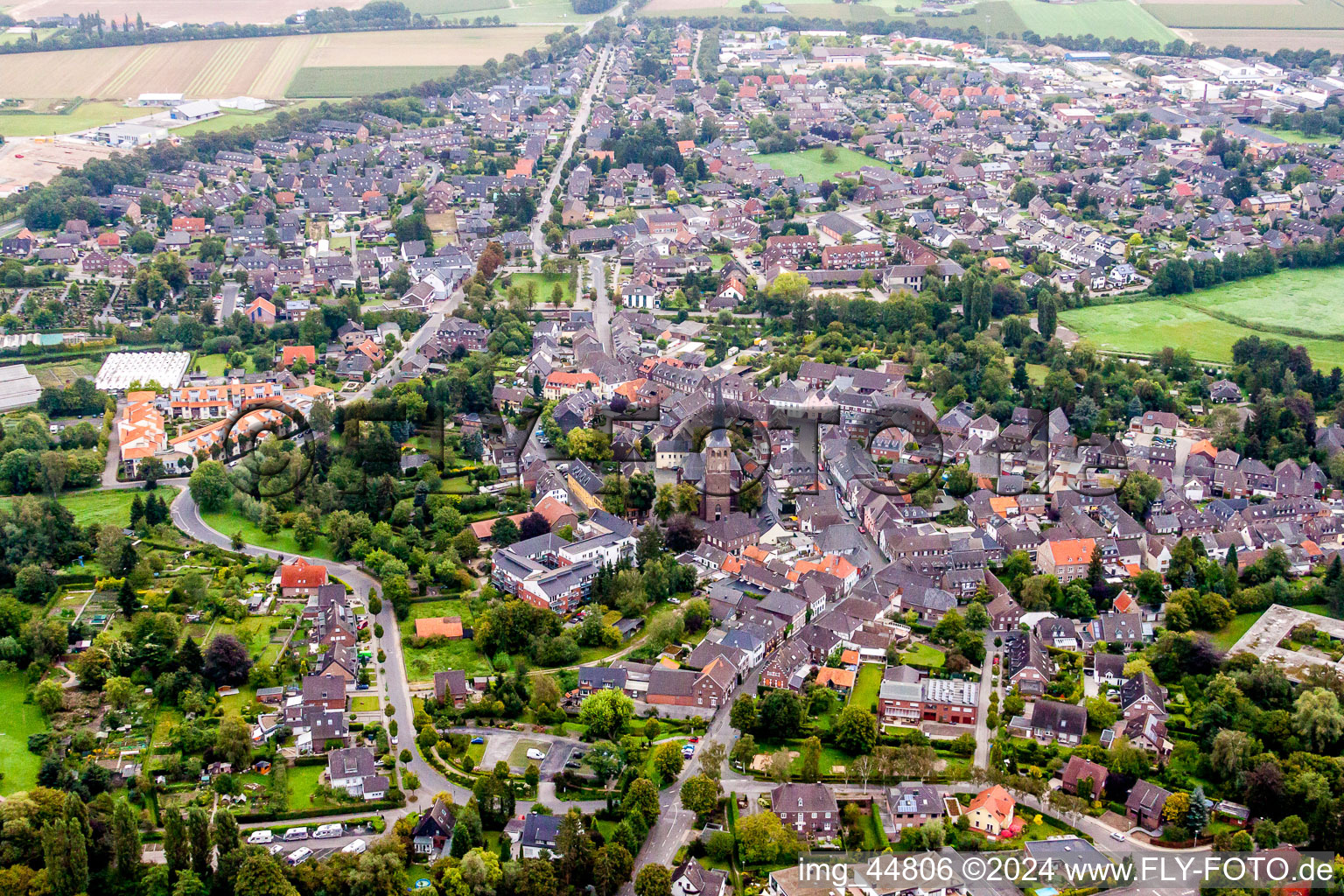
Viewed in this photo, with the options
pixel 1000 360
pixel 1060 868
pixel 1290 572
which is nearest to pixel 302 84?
pixel 1000 360

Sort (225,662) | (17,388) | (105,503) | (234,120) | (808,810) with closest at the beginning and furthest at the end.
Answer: (808,810), (225,662), (105,503), (17,388), (234,120)

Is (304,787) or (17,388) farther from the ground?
(17,388)

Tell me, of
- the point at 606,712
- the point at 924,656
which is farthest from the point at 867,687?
the point at 606,712

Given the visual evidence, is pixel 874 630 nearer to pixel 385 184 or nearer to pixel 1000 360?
pixel 1000 360

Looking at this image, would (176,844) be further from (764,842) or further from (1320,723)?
(1320,723)

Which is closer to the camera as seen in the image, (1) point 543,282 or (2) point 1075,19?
(1) point 543,282
